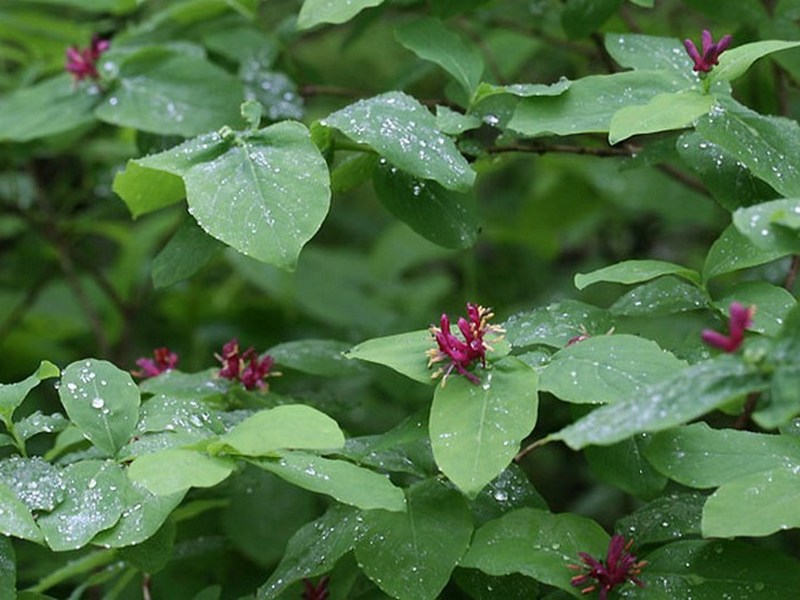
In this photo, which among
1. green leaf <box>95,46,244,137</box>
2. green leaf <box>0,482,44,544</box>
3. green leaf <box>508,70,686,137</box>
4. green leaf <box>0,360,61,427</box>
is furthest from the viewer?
green leaf <box>95,46,244,137</box>

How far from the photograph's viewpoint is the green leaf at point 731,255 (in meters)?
1.01

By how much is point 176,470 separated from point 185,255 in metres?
0.40

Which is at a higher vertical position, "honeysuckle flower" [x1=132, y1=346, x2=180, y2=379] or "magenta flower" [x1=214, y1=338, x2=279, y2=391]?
"magenta flower" [x1=214, y1=338, x2=279, y2=391]

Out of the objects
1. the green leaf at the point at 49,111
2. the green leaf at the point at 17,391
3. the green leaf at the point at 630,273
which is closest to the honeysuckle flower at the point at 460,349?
the green leaf at the point at 630,273

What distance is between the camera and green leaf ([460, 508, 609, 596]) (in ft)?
2.99

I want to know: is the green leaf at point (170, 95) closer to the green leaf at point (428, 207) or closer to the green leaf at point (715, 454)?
the green leaf at point (428, 207)

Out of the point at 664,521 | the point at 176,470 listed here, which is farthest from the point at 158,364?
the point at 664,521

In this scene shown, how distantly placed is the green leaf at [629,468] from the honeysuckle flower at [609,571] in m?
0.08

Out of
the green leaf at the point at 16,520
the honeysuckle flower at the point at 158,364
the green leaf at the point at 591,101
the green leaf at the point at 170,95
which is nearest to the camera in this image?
the green leaf at the point at 16,520

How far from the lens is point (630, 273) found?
3.26 ft

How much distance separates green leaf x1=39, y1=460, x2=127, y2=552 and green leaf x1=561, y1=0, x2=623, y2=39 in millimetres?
816

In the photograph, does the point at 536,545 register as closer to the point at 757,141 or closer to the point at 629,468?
the point at 629,468

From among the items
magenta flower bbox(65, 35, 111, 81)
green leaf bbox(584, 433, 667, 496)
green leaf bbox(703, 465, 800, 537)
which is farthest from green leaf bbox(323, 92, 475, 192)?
magenta flower bbox(65, 35, 111, 81)

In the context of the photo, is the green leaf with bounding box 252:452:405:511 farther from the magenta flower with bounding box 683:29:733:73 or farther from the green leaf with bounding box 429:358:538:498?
the magenta flower with bounding box 683:29:733:73
